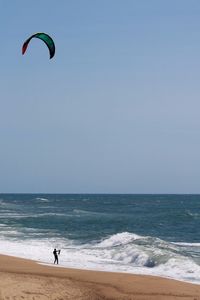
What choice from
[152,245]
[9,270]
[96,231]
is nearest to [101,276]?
[9,270]

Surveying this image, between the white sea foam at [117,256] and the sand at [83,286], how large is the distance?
6.86 ft

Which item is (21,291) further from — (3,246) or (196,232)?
(196,232)

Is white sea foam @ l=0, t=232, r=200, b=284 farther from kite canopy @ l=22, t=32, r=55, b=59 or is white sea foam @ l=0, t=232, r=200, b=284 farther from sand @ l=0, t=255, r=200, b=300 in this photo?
kite canopy @ l=22, t=32, r=55, b=59

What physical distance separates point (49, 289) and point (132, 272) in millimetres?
6754

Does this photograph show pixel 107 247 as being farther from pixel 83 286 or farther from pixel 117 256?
pixel 83 286

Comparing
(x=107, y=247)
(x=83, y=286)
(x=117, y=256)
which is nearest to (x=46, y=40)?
(x=83, y=286)

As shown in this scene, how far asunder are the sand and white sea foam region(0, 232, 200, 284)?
2091 mm

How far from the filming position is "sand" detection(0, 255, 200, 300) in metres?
18.4

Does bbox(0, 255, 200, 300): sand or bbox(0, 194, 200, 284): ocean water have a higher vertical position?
bbox(0, 194, 200, 284): ocean water

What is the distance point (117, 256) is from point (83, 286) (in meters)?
10.3

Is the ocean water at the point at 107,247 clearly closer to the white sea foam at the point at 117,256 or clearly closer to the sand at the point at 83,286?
the white sea foam at the point at 117,256

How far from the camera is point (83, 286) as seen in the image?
67.2 feet

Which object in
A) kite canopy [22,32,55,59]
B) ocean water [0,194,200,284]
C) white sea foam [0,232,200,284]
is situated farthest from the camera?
ocean water [0,194,200,284]

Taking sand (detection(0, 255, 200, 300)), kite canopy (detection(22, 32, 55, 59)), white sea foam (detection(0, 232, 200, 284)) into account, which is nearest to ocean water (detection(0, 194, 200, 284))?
white sea foam (detection(0, 232, 200, 284))
